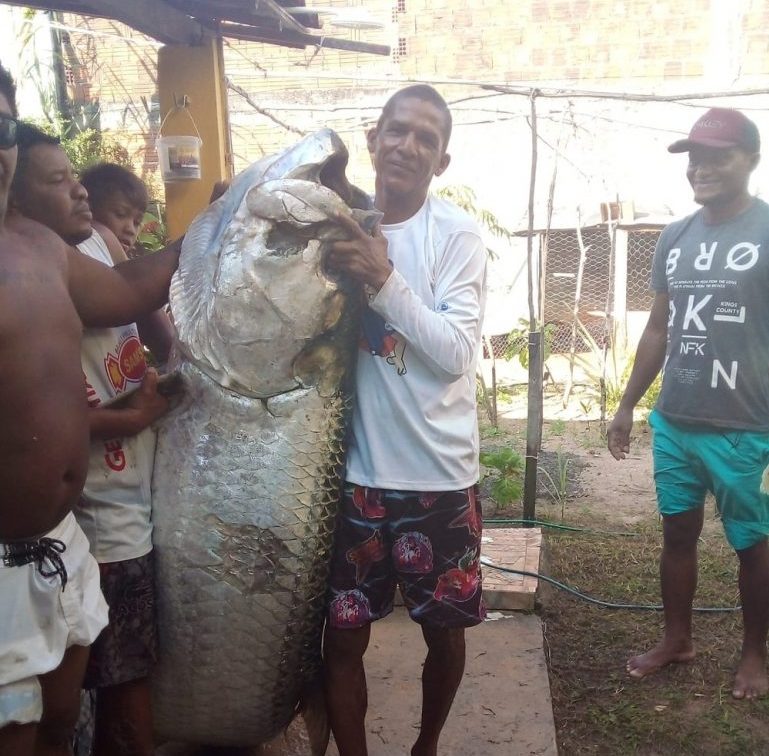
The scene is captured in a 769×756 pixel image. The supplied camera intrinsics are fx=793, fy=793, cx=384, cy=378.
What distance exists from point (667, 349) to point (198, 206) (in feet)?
8.33

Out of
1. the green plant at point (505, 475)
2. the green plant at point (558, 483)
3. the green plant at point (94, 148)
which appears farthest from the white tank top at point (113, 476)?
the green plant at point (94, 148)

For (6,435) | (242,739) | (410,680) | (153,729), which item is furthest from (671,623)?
(6,435)

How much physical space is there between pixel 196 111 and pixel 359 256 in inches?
110

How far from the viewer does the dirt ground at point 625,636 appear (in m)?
2.86

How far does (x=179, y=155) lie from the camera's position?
13.4 feet

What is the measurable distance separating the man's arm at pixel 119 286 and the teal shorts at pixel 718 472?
202 centimetres

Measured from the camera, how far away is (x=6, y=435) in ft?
4.83

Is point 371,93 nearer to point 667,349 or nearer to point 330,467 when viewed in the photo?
point 667,349

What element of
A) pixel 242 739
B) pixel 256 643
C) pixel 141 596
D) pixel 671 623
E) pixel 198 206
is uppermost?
pixel 198 206

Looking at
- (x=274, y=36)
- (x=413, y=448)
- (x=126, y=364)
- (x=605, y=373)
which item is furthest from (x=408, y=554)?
(x=605, y=373)

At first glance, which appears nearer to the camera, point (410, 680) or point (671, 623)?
point (410, 680)

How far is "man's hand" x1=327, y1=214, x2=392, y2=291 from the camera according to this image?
5.95ft

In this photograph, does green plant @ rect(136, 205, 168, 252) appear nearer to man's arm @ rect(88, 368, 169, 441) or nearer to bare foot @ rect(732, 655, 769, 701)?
man's arm @ rect(88, 368, 169, 441)

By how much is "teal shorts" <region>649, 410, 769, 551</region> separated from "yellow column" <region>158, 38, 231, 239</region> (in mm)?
2629
